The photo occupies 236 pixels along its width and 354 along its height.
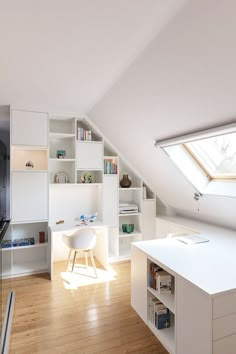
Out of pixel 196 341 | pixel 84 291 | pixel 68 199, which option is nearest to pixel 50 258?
pixel 84 291

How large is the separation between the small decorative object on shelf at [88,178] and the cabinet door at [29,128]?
81cm

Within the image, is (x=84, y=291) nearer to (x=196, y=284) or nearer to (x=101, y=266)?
(x=101, y=266)

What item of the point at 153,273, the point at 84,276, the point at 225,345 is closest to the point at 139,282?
the point at 153,273

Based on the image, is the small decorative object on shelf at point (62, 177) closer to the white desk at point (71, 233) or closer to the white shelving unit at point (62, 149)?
the white shelving unit at point (62, 149)

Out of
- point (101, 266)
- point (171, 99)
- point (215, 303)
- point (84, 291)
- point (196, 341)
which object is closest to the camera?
point (215, 303)

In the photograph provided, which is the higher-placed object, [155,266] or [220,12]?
[220,12]

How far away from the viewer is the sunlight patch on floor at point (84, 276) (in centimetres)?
296

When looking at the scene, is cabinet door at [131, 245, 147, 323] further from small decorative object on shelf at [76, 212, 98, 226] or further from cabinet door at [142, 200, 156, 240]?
cabinet door at [142, 200, 156, 240]

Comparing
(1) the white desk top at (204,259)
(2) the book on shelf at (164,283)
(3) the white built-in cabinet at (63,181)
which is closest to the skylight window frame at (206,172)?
(1) the white desk top at (204,259)

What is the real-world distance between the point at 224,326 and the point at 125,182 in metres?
2.62

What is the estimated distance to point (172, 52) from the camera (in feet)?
4.99

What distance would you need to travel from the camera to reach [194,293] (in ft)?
4.79

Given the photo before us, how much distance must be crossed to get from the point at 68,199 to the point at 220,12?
313 cm

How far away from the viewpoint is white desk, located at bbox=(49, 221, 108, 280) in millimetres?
3164
